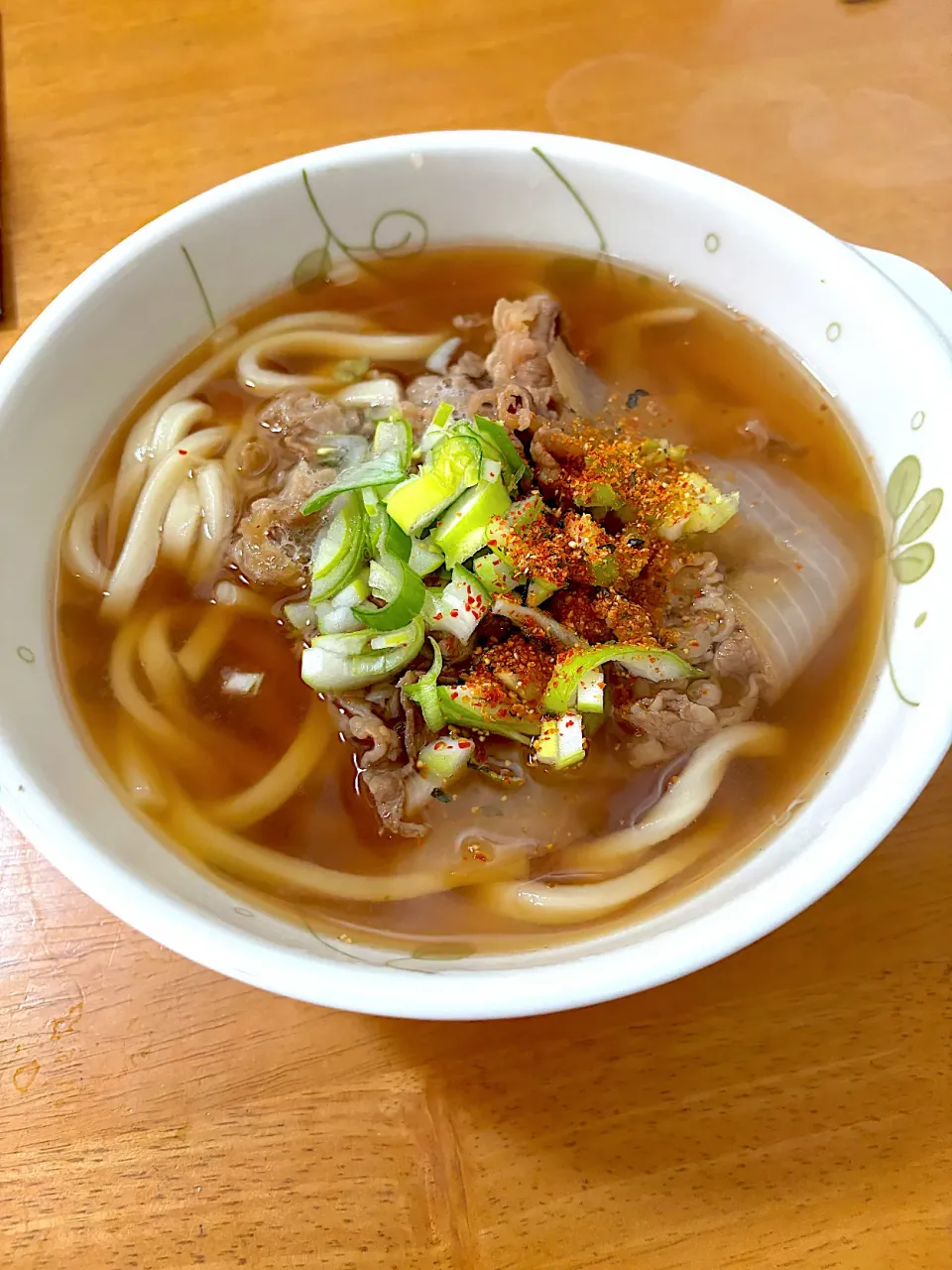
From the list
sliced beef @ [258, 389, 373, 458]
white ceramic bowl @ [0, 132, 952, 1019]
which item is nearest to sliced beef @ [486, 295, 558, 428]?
white ceramic bowl @ [0, 132, 952, 1019]

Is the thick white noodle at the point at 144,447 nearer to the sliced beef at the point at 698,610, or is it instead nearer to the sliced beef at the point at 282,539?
the sliced beef at the point at 282,539

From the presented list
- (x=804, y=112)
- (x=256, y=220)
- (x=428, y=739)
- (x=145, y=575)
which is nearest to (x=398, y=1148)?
(x=428, y=739)

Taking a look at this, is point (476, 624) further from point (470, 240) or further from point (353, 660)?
point (470, 240)

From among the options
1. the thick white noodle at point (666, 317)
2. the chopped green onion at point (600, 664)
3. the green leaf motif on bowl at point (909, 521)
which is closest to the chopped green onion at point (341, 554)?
the chopped green onion at point (600, 664)

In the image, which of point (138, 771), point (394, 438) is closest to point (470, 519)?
point (394, 438)

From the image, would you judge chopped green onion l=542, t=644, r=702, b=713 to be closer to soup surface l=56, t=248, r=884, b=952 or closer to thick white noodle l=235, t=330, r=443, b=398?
soup surface l=56, t=248, r=884, b=952

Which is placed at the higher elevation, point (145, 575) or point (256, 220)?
point (256, 220)

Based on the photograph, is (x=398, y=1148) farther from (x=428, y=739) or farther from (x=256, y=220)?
(x=256, y=220)
